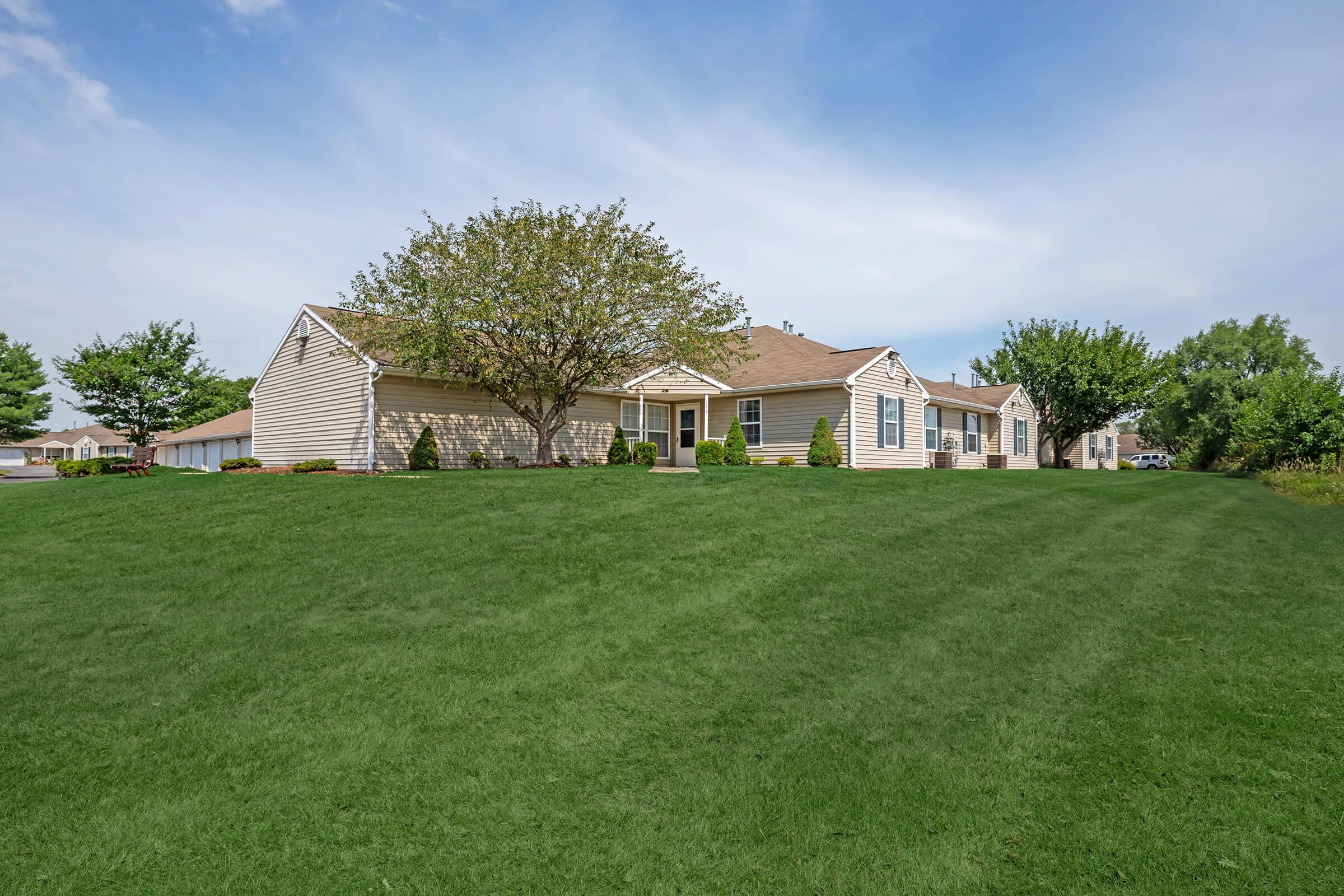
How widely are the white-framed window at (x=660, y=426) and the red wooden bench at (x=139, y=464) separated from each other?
13.9 metres

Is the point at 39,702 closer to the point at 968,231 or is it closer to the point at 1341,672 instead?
the point at 1341,672

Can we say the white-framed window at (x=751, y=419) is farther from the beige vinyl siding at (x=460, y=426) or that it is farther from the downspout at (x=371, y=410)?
the downspout at (x=371, y=410)

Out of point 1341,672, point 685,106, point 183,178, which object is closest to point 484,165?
point 685,106

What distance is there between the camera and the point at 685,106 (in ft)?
48.9

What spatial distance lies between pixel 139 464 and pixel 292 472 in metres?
5.82

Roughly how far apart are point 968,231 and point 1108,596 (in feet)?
43.3

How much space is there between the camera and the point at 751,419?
23.5 metres

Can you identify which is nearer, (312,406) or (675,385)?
(312,406)

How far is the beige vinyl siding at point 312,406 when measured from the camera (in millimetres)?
19016

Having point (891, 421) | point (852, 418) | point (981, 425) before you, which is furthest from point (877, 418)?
point (981, 425)

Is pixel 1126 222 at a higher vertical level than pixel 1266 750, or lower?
higher

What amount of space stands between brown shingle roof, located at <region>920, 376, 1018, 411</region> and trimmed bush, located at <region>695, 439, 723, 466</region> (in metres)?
10.9

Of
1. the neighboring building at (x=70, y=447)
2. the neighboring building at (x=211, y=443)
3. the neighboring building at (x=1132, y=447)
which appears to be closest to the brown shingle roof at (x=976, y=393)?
the neighboring building at (x=211, y=443)

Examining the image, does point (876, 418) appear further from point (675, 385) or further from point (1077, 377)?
point (1077, 377)
